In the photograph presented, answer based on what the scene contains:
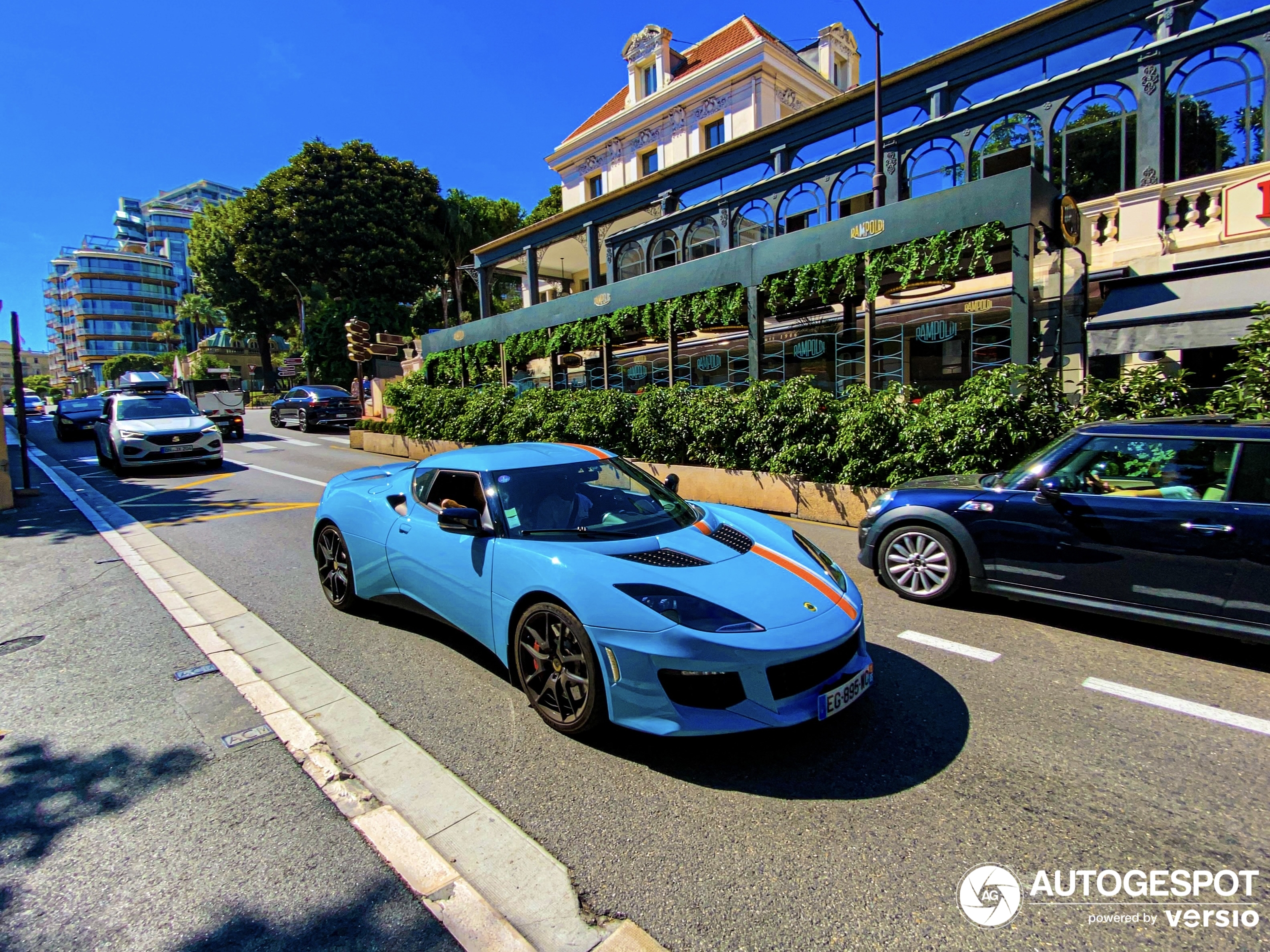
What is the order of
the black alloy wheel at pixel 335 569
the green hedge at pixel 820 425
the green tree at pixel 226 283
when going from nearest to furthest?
the black alloy wheel at pixel 335 569
the green hedge at pixel 820 425
the green tree at pixel 226 283

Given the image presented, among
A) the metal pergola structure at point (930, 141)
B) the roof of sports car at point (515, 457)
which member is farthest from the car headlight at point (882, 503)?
the metal pergola structure at point (930, 141)

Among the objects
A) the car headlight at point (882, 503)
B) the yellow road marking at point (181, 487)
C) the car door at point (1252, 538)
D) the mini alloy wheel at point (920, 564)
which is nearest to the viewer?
the car door at point (1252, 538)

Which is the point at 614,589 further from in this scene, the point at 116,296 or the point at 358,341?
the point at 116,296

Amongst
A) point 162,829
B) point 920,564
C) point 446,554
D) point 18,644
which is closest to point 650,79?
point 920,564

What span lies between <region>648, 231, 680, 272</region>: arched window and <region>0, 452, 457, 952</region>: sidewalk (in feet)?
64.9

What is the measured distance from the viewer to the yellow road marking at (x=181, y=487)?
→ 1098 centimetres

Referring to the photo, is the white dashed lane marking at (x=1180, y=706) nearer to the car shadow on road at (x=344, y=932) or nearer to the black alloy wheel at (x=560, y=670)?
the black alloy wheel at (x=560, y=670)

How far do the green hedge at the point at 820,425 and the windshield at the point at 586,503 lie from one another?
4.72m

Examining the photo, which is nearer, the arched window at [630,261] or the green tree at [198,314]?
the arched window at [630,261]

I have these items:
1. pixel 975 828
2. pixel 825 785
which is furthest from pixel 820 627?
pixel 975 828

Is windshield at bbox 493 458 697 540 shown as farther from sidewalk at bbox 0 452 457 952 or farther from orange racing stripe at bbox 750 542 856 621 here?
sidewalk at bbox 0 452 457 952

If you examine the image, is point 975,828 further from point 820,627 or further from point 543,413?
point 543,413

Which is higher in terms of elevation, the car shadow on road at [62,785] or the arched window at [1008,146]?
the arched window at [1008,146]

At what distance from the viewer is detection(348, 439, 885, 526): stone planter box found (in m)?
8.48
